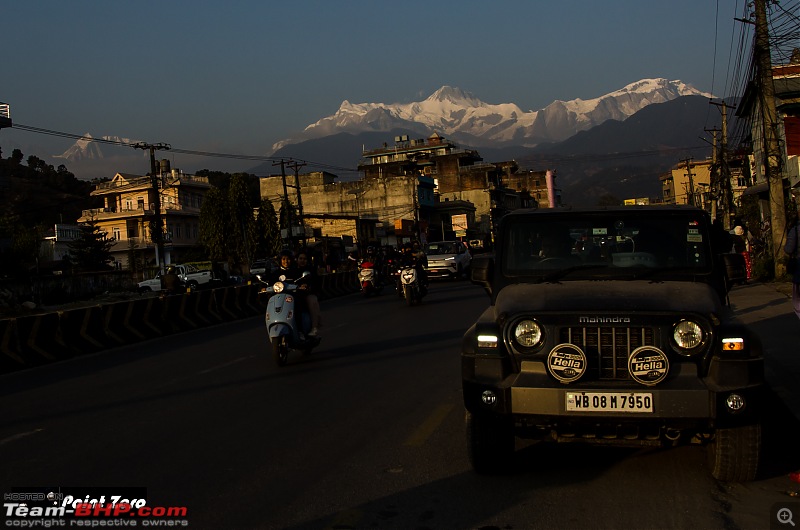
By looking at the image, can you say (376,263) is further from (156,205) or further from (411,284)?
(156,205)

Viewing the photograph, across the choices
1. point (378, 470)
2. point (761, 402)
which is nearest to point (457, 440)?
point (378, 470)

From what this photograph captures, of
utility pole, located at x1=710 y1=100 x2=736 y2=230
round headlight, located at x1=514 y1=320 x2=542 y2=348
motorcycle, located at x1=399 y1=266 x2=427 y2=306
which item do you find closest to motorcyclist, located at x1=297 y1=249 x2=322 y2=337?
round headlight, located at x1=514 y1=320 x2=542 y2=348

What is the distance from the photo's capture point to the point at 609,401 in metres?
4.91

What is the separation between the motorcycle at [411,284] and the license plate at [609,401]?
17.0m

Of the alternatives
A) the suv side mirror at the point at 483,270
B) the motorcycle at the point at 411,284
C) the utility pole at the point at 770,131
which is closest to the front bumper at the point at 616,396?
the suv side mirror at the point at 483,270

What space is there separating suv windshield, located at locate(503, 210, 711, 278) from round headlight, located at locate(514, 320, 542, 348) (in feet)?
3.85

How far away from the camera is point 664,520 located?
4598mm

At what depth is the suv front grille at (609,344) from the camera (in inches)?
198

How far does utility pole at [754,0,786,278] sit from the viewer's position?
2245 cm

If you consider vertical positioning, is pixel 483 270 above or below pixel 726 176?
below

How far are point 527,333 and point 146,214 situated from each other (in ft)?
264

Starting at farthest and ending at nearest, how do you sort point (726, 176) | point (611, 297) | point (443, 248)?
point (726, 176) < point (443, 248) < point (611, 297)

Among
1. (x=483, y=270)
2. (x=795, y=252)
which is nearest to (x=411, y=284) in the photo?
(x=795, y=252)

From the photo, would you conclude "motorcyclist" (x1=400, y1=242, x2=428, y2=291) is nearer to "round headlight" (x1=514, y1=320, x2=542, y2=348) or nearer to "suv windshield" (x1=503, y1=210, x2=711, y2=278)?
"suv windshield" (x1=503, y1=210, x2=711, y2=278)
